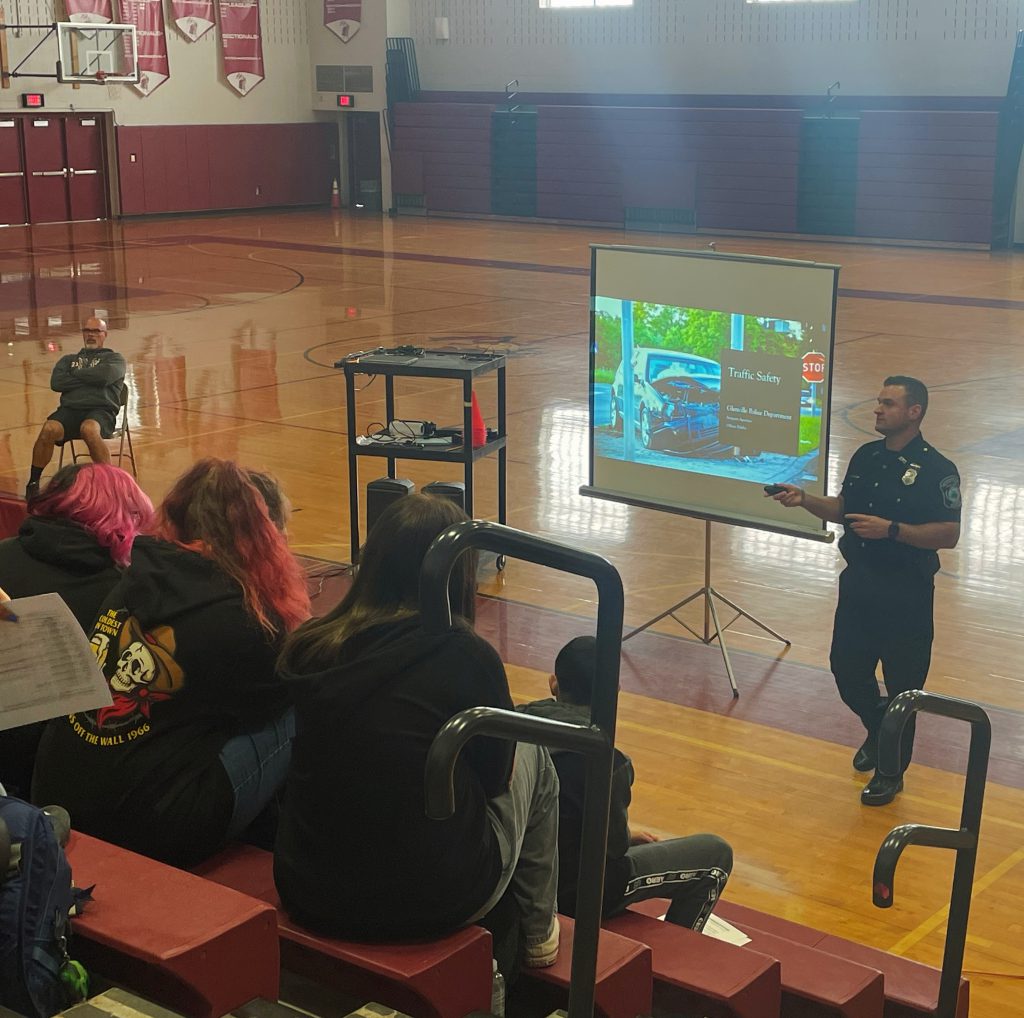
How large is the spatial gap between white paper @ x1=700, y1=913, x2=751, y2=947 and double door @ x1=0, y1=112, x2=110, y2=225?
25.2 metres

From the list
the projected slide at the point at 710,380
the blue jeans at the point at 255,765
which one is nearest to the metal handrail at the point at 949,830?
the blue jeans at the point at 255,765

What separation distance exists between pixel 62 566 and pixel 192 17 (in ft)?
87.1

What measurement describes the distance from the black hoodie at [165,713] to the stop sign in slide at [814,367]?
11.9ft

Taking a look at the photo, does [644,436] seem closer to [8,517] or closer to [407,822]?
[8,517]

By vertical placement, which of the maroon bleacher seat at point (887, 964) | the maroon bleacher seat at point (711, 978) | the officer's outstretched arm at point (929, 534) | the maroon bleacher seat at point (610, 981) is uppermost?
the officer's outstretched arm at point (929, 534)

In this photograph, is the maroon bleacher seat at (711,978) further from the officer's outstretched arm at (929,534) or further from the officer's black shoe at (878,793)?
the officer's outstretched arm at (929,534)

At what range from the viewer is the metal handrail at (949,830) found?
98.3 inches

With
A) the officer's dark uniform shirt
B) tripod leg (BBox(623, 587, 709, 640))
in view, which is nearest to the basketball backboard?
tripod leg (BBox(623, 587, 709, 640))

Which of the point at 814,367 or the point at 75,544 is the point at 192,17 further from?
the point at 75,544

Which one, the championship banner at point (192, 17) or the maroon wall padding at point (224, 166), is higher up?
the championship banner at point (192, 17)

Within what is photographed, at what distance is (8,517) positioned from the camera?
21.0ft

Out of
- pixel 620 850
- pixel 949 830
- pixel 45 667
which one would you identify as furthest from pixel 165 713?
pixel 949 830

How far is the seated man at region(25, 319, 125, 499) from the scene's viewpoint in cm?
907

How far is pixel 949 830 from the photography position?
2.76m
